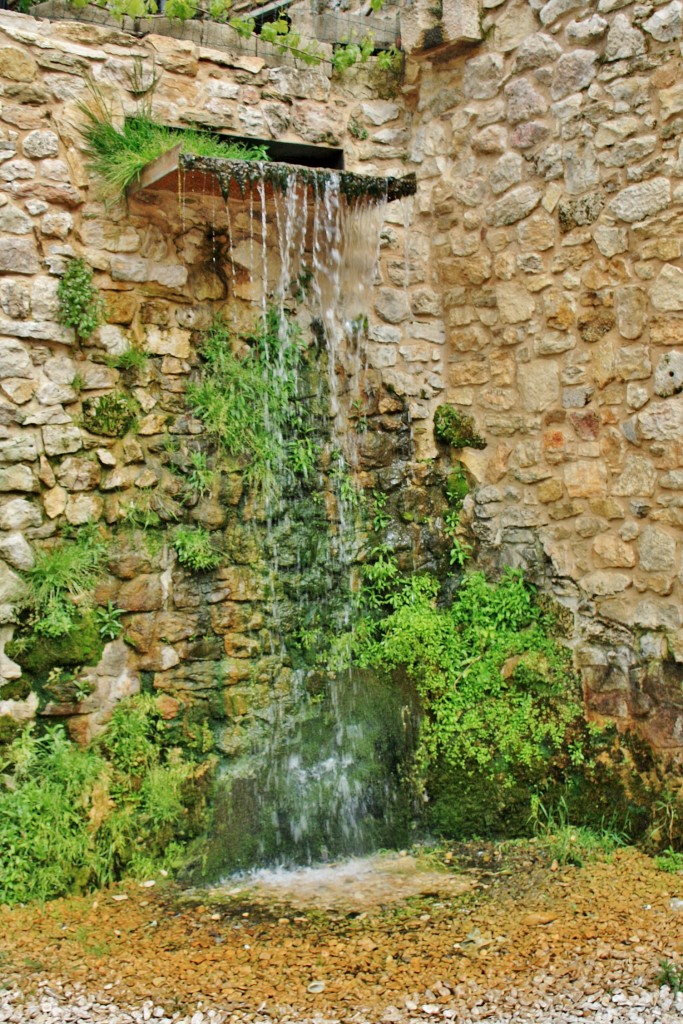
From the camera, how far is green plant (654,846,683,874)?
4066 mm

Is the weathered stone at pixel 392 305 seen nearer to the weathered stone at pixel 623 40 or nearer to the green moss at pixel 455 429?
the green moss at pixel 455 429

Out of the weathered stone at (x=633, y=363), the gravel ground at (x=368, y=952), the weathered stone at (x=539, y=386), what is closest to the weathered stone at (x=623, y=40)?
the weathered stone at (x=633, y=363)

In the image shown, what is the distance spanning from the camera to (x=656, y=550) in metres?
4.32

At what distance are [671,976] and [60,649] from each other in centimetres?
283

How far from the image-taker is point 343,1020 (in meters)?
3.07

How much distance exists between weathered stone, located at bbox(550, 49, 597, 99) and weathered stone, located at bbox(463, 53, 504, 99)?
0.37m

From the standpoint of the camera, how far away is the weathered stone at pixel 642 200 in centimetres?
418

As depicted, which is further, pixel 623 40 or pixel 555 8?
pixel 555 8

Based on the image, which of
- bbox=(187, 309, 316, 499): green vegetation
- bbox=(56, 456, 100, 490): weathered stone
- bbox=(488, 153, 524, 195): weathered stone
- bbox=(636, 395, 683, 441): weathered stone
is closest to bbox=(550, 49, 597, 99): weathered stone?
bbox=(488, 153, 524, 195): weathered stone

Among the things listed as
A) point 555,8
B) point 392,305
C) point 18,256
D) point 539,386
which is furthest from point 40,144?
point 539,386

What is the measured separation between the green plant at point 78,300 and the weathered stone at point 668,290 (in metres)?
2.62

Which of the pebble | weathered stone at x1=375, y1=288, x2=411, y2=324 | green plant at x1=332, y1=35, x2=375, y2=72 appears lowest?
the pebble

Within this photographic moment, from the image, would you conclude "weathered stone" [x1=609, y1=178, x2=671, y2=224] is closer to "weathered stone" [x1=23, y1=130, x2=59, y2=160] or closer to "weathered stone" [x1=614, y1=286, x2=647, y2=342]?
"weathered stone" [x1=614, y1=286, x2=647, y2=342]

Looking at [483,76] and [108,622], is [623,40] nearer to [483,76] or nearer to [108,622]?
[483,76]
